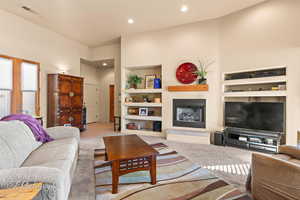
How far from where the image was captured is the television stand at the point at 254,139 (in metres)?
3.19

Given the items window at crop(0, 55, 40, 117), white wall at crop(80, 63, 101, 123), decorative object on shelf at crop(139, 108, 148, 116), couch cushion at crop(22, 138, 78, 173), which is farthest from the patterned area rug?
white wall at crop(80, 63, 101, 123)

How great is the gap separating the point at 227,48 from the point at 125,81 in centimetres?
328

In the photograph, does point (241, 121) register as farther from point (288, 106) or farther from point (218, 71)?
point (218, 71)

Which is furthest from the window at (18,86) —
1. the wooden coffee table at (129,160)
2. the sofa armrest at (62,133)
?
the wooden coffee table at (129,160)

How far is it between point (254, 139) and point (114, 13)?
4.56 metres

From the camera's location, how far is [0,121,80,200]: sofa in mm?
1098

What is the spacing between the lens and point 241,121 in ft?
12.2

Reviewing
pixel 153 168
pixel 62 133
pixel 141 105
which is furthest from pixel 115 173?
pixel 141 105

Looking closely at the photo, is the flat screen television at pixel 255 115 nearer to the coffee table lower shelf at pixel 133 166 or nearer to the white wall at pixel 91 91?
the coffee table lower shelf at pixel 133 166

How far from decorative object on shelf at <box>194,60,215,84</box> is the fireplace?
22.3 inches

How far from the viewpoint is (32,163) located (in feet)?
5.22

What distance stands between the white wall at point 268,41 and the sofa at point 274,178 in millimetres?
1995

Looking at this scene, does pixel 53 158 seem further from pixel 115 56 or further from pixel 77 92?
pixel 115 56

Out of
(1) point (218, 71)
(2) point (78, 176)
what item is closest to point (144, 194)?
(2) point (78, 176)
